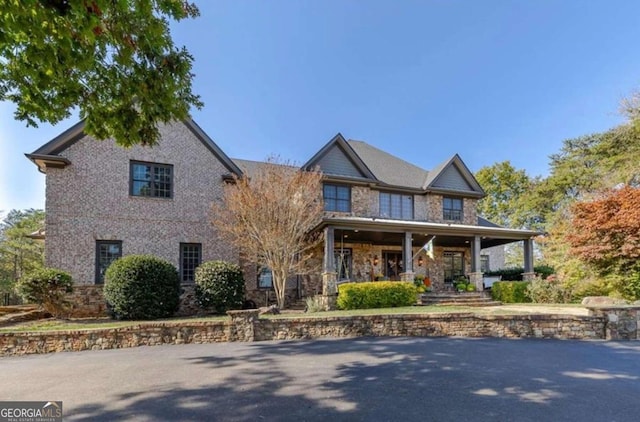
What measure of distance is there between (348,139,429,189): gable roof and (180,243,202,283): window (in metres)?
10.1

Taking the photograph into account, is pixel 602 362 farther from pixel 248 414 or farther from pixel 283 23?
pixel 283 23

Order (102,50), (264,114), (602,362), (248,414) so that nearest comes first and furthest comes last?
(248,414) → (102,50) → (602,362) → (264,114)

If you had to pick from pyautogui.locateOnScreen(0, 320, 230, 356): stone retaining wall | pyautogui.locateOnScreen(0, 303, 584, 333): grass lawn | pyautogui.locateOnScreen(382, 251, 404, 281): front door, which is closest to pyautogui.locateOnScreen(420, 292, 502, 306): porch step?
pyautogui.locateOnScreen(0, 303, 584, 333): grass lawn

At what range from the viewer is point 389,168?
20.0 meters

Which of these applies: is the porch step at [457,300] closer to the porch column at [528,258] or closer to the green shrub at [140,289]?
the porch column at [528,258]

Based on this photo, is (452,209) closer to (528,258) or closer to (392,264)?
(528,258)

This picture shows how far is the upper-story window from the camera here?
759 inches

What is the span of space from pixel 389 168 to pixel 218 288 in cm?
1257

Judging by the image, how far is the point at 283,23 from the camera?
41.0 feet

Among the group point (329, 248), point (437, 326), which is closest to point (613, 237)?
point (437, 326)

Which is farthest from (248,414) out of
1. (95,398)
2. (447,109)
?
(447,109)

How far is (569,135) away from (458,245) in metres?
18.0

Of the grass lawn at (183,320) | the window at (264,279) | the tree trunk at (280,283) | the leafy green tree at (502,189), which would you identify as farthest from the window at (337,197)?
the leafy green tree at (502,189)

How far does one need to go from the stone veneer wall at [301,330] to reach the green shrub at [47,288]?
128 inches
